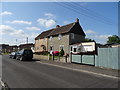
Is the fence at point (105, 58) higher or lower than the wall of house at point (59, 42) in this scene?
lower

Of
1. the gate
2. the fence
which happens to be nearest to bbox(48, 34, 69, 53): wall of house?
the gate

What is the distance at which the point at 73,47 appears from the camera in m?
27.2

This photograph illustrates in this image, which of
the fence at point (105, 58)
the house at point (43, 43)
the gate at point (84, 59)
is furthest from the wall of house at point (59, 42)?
the fence at point (105, 58)

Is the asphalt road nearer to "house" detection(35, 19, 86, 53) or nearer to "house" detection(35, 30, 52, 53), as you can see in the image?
"house" detection(35, 19, 86, 53)

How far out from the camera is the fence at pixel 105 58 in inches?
420

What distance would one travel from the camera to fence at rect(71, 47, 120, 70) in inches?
420

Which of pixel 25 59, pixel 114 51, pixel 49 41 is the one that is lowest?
pixel 25 59

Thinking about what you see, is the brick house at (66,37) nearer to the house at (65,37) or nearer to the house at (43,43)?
the house at (65,37)

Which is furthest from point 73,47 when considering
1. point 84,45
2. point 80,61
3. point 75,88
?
point 75,88

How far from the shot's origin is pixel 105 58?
11547mm

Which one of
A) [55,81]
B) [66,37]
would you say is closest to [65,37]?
[66,37]

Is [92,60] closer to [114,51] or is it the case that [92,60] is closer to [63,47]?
[114,51]

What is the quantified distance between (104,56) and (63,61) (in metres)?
6.88

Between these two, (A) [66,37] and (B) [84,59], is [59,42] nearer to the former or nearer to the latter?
(A) [66,37]
